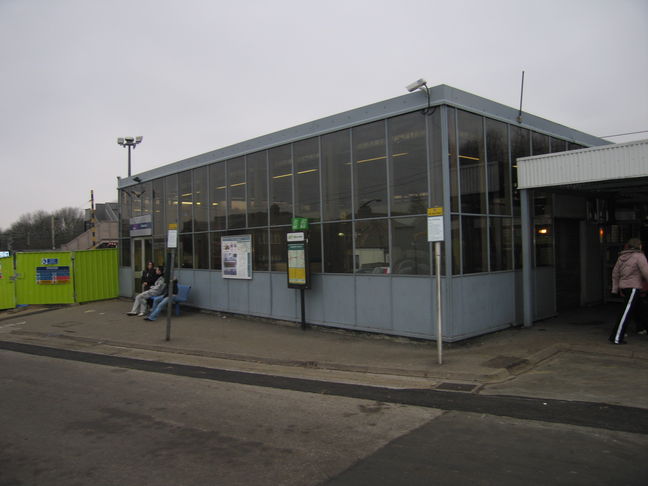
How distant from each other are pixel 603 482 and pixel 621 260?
663 centimetres

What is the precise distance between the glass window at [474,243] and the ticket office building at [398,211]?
36 millimetres

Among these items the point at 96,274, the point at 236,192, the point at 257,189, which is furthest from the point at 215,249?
the point at 96,274

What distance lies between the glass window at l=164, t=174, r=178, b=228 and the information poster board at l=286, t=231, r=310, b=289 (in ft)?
21.8

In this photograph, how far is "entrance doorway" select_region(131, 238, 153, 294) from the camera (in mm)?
18719

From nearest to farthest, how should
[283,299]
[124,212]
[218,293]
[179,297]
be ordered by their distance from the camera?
[283,299] < [179,297] < [218,293] < [124,212]

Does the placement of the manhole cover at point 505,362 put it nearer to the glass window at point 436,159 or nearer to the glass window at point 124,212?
the glass window at point 436,159

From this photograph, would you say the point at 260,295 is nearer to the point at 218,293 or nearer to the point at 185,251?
the point at 218,293

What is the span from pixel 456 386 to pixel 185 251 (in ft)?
39.3

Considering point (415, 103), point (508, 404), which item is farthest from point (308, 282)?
point (508, 404)

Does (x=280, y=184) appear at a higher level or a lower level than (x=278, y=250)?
higher

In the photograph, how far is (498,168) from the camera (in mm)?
11180

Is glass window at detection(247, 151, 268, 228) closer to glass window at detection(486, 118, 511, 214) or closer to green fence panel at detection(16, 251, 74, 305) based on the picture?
glass window at detection(486, 118, 511, 214)

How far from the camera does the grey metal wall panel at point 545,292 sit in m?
12.0

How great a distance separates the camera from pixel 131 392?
7.18m
